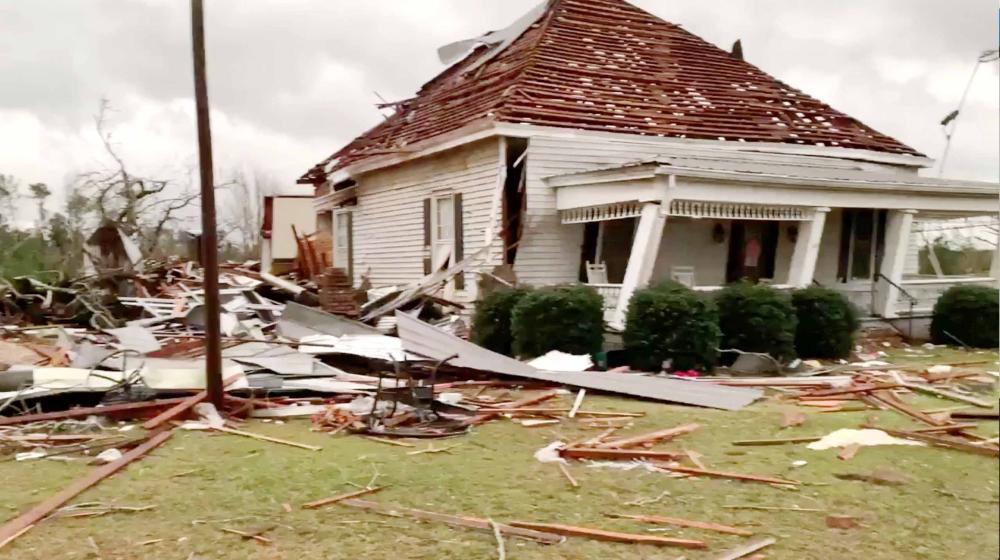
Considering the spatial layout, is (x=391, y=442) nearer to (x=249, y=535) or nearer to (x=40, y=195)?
(x=249, y=535)

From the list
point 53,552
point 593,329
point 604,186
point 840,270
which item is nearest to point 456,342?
point 593,329

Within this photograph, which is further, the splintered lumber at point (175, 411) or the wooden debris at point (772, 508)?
the splintered lumber at point (175, 411)

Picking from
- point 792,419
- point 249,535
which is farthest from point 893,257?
point 249,535

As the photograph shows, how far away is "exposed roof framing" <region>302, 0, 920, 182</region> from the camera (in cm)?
1506

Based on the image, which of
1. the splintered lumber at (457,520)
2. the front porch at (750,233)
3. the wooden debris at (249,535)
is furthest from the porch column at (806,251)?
the wooden debris at (249,535)

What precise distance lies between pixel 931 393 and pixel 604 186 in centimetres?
699

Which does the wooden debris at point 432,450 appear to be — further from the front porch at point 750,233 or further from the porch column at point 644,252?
the front porch at point 750,233

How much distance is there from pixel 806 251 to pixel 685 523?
1027 cm

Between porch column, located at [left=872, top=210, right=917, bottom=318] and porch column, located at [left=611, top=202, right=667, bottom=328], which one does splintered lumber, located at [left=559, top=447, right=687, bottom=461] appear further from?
porch column, located at [left=872, top=210, right=917, bottom=318]

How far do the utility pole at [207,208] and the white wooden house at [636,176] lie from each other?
6.70m

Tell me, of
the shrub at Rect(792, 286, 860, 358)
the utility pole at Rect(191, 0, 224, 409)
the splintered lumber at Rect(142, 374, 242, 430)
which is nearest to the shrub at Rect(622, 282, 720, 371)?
the shrub at Rect(792, 286, 860, 358)

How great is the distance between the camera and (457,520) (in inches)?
169

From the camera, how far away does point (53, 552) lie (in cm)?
391

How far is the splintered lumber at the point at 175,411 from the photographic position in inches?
273
